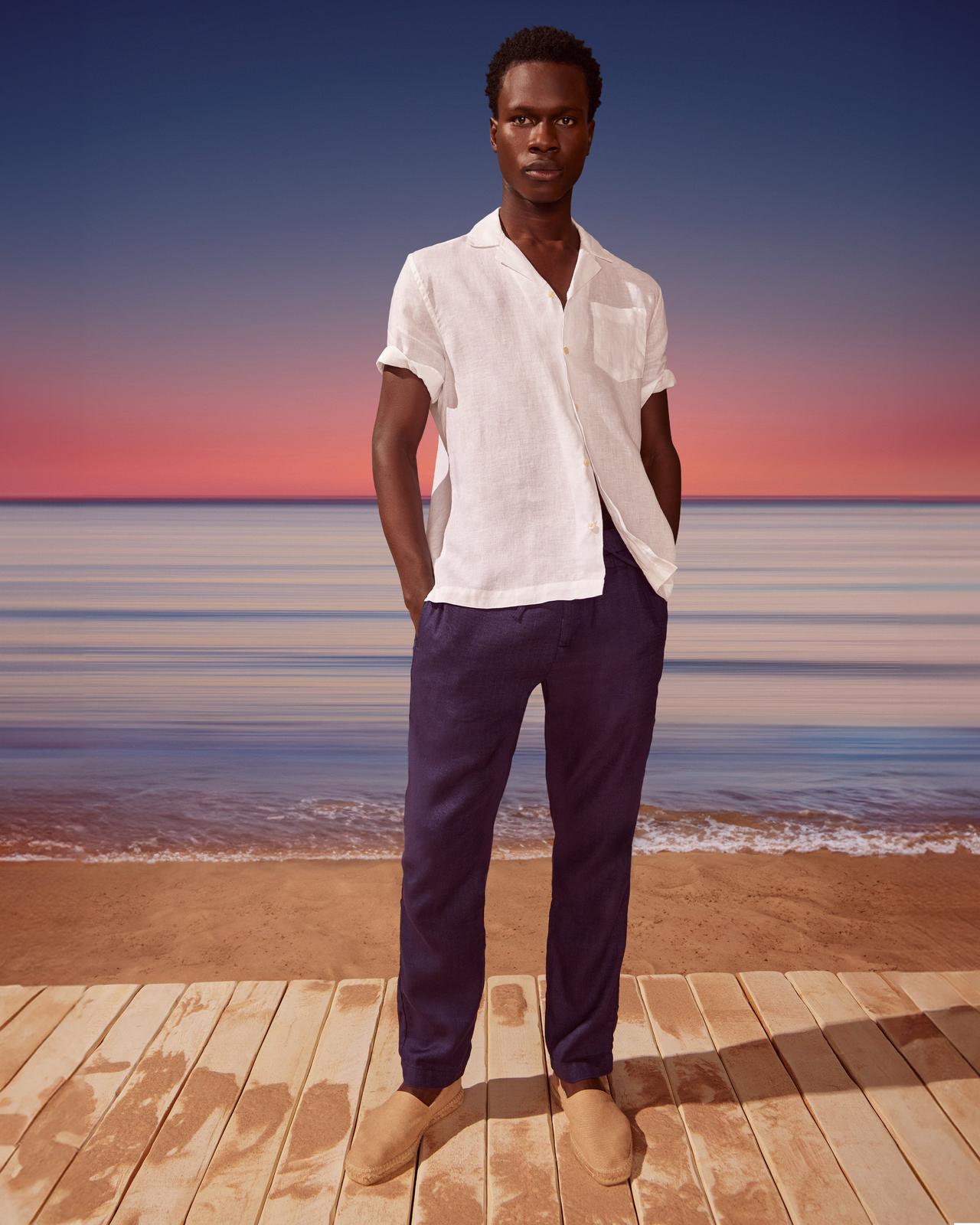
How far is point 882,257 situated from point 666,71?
7850 millimetres

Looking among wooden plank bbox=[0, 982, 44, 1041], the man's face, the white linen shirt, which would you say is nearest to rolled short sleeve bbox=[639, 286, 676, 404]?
the white linen shirt

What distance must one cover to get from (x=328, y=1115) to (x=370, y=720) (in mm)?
5166

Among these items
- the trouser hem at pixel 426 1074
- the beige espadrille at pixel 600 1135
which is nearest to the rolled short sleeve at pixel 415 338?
the trouser hem at pixel 426 1074

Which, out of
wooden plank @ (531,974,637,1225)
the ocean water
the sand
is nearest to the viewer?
wooden plank @ (531,974,637,1225)

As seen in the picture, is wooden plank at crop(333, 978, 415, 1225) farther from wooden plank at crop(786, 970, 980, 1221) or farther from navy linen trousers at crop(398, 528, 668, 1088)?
wooden plank at crop(786, 970, 980, 1221)

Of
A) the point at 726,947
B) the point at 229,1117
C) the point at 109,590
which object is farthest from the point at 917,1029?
the point at 109,590

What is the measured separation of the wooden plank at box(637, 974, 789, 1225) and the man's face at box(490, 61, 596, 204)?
1.70m

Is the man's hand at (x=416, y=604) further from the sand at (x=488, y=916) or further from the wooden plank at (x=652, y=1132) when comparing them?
the sand at (x=488, y=916)

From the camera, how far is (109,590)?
15.1m

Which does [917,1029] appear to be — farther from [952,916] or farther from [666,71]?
[666,71]

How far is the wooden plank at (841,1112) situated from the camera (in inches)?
64.1

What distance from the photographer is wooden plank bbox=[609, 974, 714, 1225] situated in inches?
63.8

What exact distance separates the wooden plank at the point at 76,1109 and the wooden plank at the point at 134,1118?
0.06ft

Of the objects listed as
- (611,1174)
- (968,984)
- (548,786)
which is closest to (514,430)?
(548,786)
